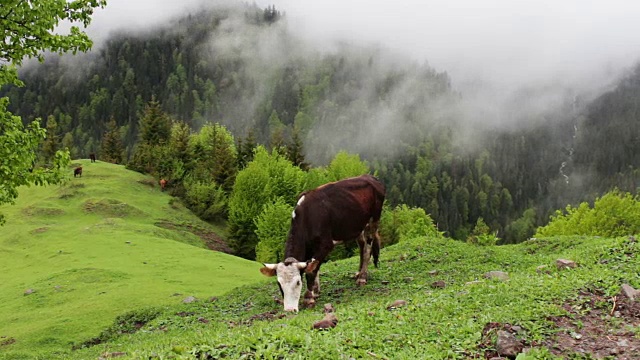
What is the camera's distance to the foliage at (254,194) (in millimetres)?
59281

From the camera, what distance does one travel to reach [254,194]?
5981 centimetres

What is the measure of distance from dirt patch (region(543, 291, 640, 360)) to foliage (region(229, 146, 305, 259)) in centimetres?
4988

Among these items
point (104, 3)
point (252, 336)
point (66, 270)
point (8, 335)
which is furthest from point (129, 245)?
point (252, 336)

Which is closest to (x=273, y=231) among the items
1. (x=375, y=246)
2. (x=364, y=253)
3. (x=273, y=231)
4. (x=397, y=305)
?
(x=273, y=231)

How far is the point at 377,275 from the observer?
62.5ft

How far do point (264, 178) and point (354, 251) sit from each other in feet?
43.3

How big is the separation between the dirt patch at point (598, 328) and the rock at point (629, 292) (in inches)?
3.2

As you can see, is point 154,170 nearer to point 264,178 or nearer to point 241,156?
point 241,156

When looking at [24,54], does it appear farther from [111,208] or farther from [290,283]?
[111,208]

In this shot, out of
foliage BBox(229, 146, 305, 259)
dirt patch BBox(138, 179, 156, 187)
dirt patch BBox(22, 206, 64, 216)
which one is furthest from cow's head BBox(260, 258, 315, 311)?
dirt patch BBox(138, 179, 156, 187)

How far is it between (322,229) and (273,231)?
3626 centimetres

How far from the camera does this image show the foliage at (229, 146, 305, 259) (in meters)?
59.3

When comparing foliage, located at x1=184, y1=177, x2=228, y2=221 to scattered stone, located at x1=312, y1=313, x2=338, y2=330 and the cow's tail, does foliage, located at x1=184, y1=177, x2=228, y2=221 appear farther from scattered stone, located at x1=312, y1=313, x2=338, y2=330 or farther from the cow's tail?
scattered stone, located at x1=312, y1=313, x2=338, y2=330

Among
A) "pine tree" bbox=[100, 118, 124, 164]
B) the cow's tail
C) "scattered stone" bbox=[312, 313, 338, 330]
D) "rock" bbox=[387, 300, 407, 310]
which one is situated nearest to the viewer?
"scattered stone" bbox=[312, 313, 338, 330]
